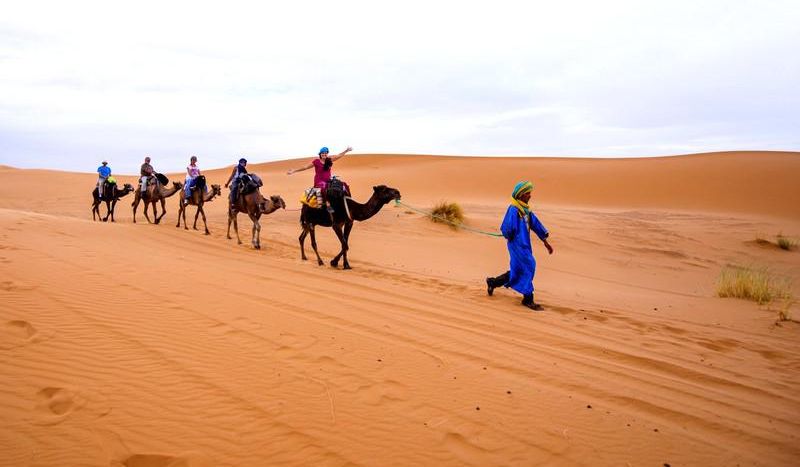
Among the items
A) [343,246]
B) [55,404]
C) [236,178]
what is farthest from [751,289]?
[236,178]

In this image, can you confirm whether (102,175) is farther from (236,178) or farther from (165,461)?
(165,461)

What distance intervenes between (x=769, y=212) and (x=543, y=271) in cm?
2233

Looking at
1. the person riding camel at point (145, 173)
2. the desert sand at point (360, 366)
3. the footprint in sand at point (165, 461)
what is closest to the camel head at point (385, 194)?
the desert sand at point (360, 366)

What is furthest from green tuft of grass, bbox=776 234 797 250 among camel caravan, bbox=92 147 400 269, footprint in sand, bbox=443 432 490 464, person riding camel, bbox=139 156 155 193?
person riding camel, bbox=139 156 155 193

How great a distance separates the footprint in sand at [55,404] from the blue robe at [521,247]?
6.47 meters

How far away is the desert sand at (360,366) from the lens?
367 cm

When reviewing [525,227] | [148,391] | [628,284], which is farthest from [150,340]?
[628,284]

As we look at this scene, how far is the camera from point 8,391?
3.92 m

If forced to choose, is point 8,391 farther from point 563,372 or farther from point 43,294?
point 563,372

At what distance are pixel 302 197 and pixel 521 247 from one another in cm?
611

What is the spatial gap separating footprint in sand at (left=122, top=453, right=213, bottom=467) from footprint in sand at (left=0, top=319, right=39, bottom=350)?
2436 mm

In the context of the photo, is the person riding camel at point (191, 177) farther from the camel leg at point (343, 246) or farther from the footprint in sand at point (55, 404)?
the footprint in sand at point (55, 404)

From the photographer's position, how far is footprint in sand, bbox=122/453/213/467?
3.26 m

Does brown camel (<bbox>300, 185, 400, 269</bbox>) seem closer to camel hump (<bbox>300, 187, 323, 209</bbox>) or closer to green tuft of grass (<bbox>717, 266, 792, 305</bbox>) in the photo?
camel hump (<bbox>300, 187, 323, 209</bbox>)
